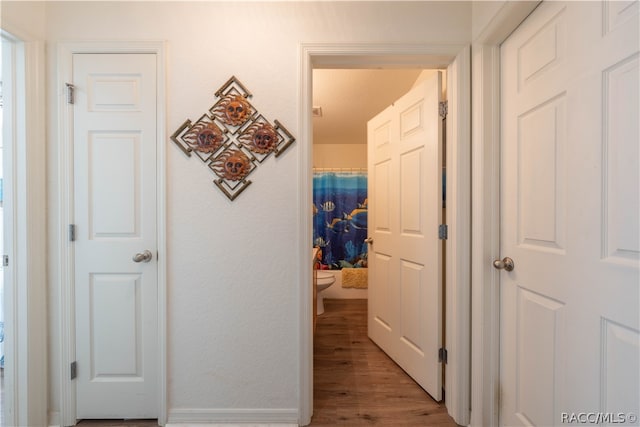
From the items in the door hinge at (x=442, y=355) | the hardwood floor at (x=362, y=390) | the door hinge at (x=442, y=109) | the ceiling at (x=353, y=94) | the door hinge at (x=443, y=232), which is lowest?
the hardwood floor at (x=362, y=390)

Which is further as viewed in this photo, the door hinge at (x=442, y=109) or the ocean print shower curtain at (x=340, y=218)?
the ocean print shower curtain at (x=340, y=218)

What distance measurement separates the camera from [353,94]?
255cm

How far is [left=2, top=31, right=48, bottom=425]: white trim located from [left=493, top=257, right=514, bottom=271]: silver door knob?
92.6 inches

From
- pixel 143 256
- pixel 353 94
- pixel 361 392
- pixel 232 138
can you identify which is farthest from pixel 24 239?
pixel 353 94

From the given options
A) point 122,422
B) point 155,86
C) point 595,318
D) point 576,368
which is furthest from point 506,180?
point 122,422

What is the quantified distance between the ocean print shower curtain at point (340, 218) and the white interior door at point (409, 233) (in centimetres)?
125

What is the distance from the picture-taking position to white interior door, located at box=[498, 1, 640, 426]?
792 mm

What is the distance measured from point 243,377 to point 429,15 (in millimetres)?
2215

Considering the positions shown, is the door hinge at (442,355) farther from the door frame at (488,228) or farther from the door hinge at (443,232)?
the door hinge at (443,232)

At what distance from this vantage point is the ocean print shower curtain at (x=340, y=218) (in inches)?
141

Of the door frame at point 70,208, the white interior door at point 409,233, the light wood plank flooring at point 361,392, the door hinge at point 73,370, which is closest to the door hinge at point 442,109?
the white interior door at point 409,233

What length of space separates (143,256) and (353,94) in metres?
2.19

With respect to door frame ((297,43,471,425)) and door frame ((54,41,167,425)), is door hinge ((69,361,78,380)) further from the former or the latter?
door frame ((297,43,471,425))

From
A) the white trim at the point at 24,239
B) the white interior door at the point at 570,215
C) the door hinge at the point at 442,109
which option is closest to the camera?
the white interior door at the point at 570,215
